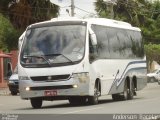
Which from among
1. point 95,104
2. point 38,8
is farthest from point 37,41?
point 38,8

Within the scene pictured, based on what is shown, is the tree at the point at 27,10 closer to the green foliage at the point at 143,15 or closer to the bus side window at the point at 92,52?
the green foliage at the point at 143,15

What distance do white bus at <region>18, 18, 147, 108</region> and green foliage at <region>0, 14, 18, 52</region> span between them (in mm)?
35228

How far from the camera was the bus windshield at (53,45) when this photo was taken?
22.3 metres

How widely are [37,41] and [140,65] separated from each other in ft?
27.6

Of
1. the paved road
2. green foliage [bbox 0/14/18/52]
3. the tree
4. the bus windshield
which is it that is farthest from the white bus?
green foliage [bbox 0/14/18/52]

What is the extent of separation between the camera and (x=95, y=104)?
933 inches

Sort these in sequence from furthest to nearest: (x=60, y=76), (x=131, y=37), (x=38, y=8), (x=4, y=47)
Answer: (x=4, y=47), (x=38, y=8), (x=131, y=37), (x=60, y=76)

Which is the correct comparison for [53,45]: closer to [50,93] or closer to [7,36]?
[50,93]

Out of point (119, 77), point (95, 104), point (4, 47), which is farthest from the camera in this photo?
point (4, 47)

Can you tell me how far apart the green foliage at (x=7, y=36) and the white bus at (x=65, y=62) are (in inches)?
1387

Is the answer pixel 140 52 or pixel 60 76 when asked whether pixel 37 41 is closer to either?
pixel 60 76

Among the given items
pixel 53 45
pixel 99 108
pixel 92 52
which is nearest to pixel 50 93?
pixel 53 45

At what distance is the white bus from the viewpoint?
22.2 meters

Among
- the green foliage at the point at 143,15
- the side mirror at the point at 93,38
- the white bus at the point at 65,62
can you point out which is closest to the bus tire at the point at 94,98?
the white bus at the point at 65,62
